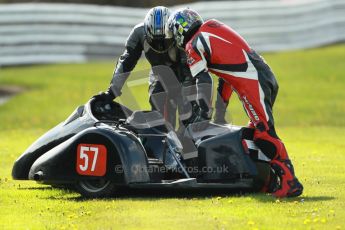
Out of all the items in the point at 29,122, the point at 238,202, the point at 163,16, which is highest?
the point at 163,16

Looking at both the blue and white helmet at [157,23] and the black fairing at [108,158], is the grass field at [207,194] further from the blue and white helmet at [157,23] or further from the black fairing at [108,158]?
the blue and white helmet at [157,23]

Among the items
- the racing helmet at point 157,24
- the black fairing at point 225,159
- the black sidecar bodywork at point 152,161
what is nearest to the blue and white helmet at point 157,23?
the racing helmet at point 157,24

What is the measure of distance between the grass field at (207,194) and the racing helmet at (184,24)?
1.75m

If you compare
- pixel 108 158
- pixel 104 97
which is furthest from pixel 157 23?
pixel 108 158

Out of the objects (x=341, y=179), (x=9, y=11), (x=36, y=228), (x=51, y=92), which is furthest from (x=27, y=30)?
(x=36, y=228)

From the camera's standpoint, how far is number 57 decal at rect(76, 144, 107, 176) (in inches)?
413

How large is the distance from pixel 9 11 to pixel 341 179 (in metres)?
16.6

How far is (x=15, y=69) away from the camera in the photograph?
2717 centimetres

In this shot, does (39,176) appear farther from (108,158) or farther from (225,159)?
(225,159)

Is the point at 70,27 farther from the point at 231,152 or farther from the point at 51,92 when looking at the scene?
the point at 231,152

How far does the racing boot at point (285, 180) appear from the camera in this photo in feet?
33.4

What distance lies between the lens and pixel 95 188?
35.3ft

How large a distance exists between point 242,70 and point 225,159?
0.97 meters

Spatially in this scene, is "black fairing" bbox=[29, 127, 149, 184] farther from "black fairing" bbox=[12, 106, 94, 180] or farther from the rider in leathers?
the rider in leathers
